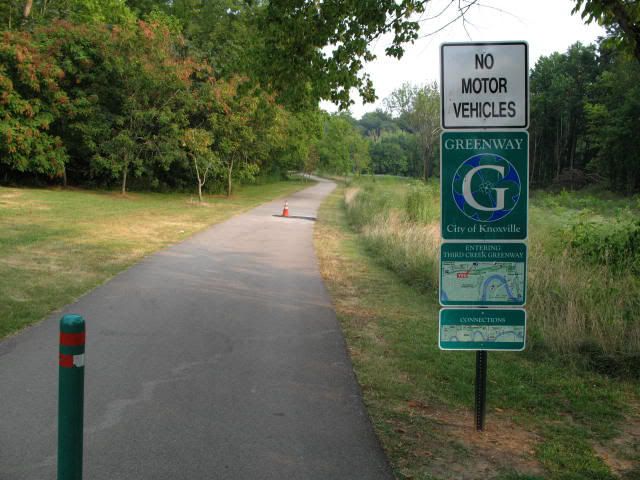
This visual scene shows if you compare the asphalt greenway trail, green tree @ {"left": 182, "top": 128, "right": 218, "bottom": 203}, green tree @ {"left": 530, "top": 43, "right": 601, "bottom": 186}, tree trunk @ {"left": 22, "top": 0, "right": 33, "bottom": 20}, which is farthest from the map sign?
green tree @ {"left": 530, "top": 43, "right": 601, "bottom": 186}

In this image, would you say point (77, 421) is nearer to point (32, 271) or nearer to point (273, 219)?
point (32, 271)

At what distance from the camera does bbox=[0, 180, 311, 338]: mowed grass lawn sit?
8.92 m

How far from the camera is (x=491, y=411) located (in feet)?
17.0

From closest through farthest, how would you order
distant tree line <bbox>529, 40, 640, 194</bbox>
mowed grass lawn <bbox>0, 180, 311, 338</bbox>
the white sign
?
the white sign < mowed grass lawn <bbox>0, 180, 311, 338</bbox> < distant tree line <bbox>529, 40, 640, 194</bbox>

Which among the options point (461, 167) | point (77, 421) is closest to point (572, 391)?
point (461, 167)

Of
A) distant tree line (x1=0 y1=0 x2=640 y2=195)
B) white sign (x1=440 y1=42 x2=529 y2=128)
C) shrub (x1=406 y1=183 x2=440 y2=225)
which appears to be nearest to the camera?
white sign (x1=440 y1=42 x2=529 y2=128)

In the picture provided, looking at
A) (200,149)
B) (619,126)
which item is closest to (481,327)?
(200,149)

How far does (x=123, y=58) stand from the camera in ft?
108

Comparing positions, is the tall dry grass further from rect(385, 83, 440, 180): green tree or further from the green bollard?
rect(385, 83, 440, 180): green tree

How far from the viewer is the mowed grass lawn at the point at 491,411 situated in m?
4.11

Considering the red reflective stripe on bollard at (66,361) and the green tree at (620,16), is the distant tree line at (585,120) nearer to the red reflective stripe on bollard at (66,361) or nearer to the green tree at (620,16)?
the green tree at (620,16)

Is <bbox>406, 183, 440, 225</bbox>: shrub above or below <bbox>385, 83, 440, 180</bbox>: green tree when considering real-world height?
below

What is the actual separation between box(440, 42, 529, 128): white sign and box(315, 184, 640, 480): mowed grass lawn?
90.2 inches

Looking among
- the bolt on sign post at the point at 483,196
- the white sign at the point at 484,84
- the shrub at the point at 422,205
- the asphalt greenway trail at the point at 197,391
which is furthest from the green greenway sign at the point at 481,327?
the shrub at the point at 422,205
